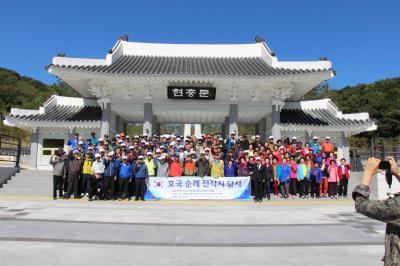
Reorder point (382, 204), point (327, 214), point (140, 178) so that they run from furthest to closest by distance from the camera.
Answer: point (140, 178) → point (327, 214) → point (382, 204)

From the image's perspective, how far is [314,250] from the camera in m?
5.33

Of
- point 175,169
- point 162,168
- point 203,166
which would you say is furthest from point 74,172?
point 203,166

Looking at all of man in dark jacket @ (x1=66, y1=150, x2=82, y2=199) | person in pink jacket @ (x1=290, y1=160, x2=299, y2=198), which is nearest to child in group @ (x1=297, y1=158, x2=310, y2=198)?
person in pink jacket @ (x1=290, y1=160, x2=299, y2=198)

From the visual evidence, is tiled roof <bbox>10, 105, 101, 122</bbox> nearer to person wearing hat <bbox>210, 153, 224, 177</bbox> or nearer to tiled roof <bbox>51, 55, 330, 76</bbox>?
tiled roof <bbox>51, 55, 330, 76</bbox>

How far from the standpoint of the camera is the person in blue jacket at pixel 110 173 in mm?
11834

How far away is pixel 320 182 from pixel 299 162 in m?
1.11

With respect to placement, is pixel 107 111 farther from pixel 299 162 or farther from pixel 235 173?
pixel 299 162

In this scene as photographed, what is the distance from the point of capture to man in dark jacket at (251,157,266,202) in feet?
39.3

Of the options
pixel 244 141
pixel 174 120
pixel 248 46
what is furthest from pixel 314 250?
pixel 248 46

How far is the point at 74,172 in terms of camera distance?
11906mm

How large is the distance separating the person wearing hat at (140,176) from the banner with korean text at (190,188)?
0.38 meters

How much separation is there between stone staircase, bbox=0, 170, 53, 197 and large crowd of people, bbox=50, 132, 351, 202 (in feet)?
3.17

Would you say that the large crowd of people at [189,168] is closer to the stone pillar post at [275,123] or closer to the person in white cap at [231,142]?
the person in white cap at [231,142]

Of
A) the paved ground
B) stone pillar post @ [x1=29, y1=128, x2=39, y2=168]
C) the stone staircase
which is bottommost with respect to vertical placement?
the paved ground
